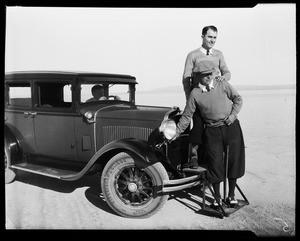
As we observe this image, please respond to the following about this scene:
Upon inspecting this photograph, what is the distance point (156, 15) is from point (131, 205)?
2358mm

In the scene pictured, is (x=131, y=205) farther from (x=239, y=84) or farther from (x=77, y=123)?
(x=239, y=84)

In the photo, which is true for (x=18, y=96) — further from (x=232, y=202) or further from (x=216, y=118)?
(x=232, y=202)

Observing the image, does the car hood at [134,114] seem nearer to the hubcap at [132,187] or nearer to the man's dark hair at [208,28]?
the hubcap at [132,187]

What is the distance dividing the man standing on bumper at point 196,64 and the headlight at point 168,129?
260mm

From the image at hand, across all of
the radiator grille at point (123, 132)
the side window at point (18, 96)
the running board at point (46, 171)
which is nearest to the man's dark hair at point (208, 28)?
the radiator grille at point (123, 132)

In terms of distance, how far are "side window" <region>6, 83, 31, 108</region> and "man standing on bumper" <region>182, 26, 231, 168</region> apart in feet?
8.59

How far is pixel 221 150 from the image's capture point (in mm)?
3805

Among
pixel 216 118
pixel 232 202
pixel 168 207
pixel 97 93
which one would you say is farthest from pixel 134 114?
pixel 232 202

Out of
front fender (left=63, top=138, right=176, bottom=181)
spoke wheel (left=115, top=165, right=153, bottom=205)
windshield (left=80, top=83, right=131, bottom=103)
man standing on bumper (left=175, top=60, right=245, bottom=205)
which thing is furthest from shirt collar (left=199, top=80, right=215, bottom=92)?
windshield (left=80, top=83, right=131, bottom=103)

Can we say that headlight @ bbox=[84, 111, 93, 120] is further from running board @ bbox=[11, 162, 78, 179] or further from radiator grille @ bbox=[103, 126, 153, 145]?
running board @ bbox=[11, 162, 78, 179]
